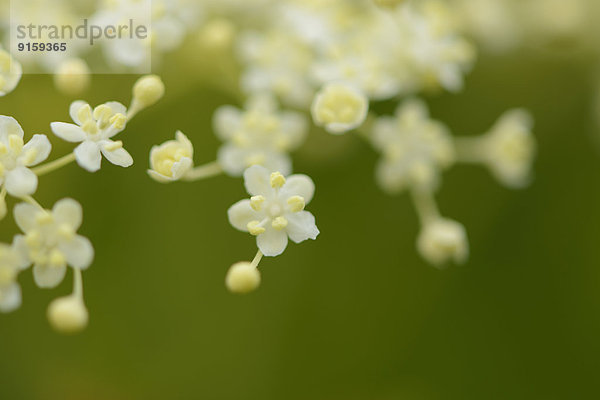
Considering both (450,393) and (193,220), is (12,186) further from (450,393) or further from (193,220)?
(450,393)

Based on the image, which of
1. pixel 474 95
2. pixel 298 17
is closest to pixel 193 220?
pixel 298 17

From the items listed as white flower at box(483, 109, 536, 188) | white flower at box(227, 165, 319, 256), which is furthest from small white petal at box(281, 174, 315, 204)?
white flower at box(483, 109, 536, 188)

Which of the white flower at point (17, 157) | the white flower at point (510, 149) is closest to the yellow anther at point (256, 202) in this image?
the white flower at point (17, 157)

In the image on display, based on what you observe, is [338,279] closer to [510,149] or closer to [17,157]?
[510,149]

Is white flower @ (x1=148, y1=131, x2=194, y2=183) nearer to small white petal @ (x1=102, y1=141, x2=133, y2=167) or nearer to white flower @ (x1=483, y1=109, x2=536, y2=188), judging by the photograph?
small white petal @ (x1=102, y1=141, x2=133, y2=167)

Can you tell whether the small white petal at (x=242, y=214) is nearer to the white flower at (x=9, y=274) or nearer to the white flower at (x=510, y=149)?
the white flower at (x=9, y=274)

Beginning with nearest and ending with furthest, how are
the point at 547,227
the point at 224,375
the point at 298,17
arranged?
1. the point at 298,17
2. the point at 224,375
3. the point at 547,227
